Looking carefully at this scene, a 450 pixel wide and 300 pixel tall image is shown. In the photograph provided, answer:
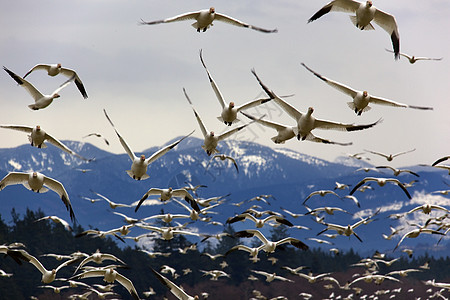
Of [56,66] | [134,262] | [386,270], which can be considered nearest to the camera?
[56,66]

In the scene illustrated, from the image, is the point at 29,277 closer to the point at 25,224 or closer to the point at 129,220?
the point at 25,224

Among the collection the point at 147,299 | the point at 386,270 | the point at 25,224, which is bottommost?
the point at 386,270

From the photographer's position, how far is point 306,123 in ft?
77.9

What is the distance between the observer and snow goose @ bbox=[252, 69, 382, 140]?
2362 centimetres

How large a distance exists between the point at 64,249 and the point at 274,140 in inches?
2487

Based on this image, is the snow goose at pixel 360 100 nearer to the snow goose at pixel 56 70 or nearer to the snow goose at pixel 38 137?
the snow goose at pixel 38 137

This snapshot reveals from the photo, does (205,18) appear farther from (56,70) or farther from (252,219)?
(252,219)

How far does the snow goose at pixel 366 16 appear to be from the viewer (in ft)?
80.4

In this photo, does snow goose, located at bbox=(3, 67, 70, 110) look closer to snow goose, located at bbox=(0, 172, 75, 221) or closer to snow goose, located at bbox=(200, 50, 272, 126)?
snow goose, located at bbox=(0, 172, 75, 221)

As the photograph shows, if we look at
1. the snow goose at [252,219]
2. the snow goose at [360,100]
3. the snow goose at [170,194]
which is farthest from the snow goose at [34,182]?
the snow goose at [360,100]

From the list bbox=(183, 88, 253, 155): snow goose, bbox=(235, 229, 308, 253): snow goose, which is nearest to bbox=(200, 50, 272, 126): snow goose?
bbox=(183, 88, 253, 155): snow goose

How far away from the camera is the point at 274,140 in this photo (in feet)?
85.8

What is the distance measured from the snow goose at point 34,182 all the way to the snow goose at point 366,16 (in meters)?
11.2

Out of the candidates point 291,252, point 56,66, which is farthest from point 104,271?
point 291,252
